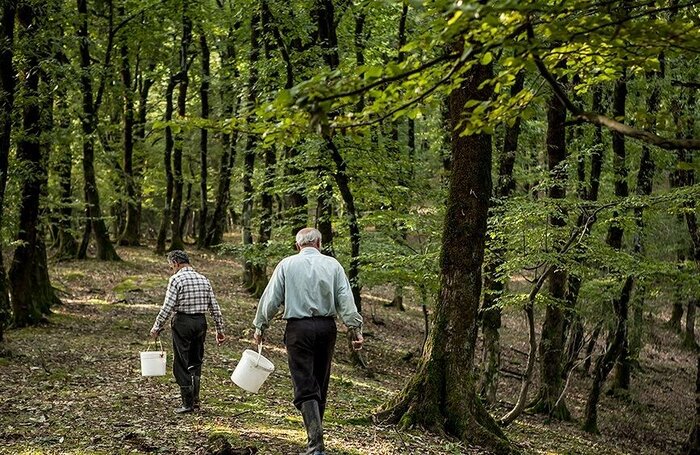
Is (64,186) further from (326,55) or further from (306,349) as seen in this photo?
(306,349)

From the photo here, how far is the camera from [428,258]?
40.2 ft

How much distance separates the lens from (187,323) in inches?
322

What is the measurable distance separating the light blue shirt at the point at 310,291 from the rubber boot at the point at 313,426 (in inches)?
31.9

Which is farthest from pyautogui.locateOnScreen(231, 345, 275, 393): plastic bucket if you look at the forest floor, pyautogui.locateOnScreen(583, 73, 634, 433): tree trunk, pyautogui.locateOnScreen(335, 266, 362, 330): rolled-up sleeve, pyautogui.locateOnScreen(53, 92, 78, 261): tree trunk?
pyautogui.locateOnScreen(583, 73, 634, 433): tree trunk

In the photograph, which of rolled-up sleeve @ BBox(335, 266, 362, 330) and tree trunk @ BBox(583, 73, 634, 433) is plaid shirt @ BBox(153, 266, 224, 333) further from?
tree trunk @ BBox(583, 73, 634, 433)

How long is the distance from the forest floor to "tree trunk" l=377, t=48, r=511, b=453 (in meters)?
0.36

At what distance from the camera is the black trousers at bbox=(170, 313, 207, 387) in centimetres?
812

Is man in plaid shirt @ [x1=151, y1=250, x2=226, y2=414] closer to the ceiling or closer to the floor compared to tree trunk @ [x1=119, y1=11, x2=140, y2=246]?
closer to the floor

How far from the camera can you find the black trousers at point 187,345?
812 cm

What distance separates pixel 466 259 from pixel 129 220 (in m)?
22.9

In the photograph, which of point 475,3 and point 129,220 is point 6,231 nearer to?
point 475,3

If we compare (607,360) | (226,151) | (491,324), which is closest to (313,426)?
(491,324)

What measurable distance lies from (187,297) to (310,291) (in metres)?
2.46

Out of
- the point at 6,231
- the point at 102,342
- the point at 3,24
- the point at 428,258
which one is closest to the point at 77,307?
the point at 102,342
